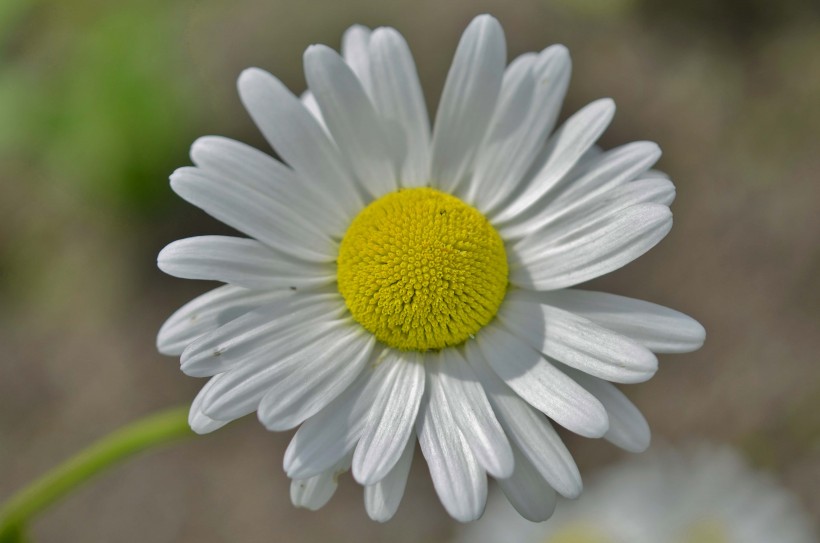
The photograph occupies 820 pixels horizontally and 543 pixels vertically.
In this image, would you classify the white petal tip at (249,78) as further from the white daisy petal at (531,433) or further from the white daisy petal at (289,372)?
the white daisy petal at (531,433)

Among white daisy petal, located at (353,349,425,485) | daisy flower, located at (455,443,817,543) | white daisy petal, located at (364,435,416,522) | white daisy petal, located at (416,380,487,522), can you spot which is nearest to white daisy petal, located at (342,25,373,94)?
white daisy petal, located at (353,349,425,485)

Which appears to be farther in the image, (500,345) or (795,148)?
(795,148)

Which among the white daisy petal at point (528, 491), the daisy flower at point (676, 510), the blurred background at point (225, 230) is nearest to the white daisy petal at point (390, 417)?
the white daisy petal at point (528, 491)

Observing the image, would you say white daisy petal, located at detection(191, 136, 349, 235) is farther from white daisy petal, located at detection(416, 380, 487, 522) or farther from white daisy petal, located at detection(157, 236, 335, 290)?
white daisy petal, located at detection(416, 380, 487, 522)

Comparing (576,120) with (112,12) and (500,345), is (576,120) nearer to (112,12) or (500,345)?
(500,345)

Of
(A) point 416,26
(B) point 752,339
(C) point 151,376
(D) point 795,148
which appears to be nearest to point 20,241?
(C) point 151,376

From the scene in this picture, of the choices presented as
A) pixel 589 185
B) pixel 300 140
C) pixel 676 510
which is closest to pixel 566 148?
pixel 589 185

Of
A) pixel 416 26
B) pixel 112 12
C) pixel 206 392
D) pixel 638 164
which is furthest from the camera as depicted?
pixel 416 26
